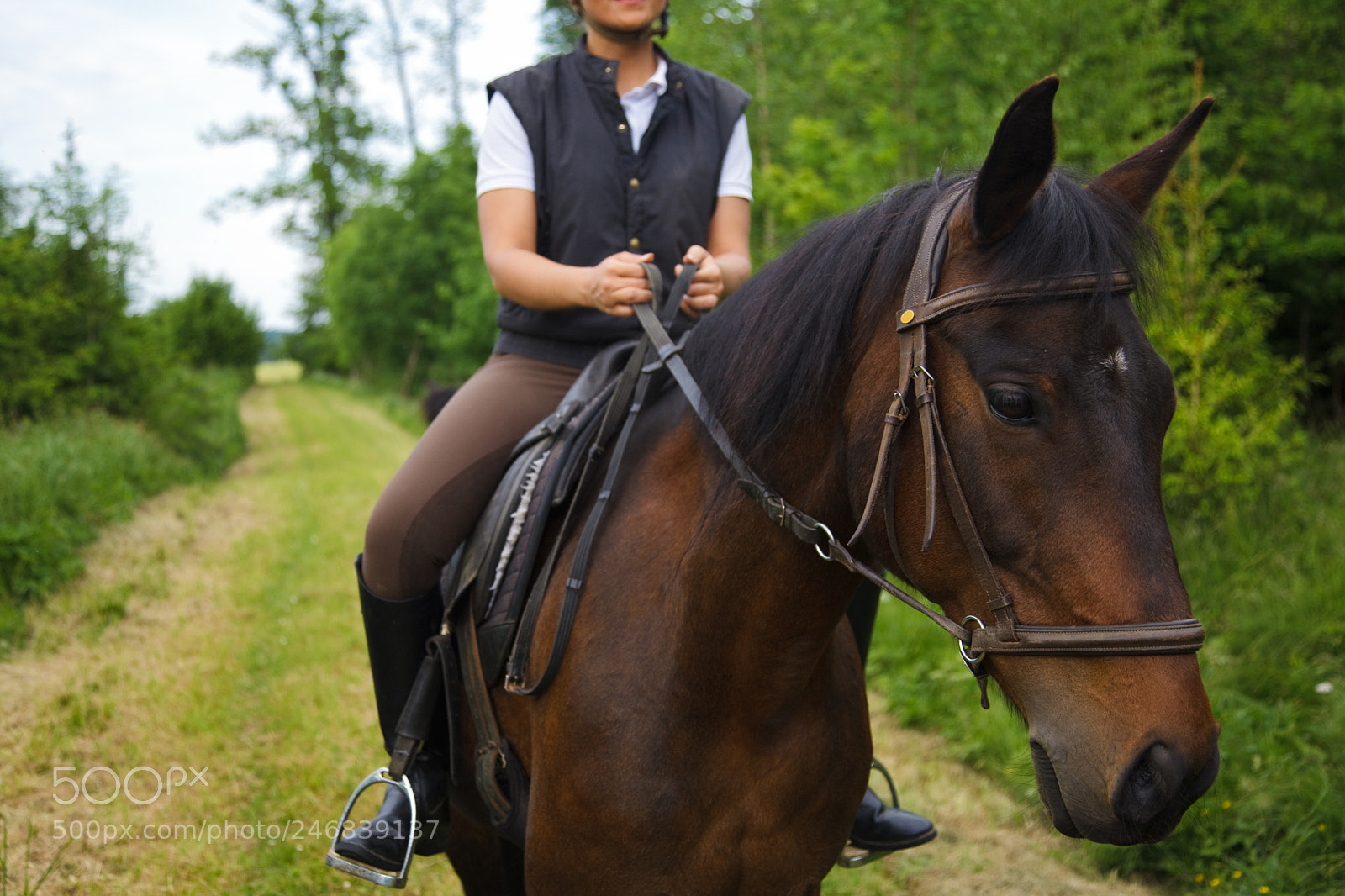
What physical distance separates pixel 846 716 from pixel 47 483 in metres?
8.08

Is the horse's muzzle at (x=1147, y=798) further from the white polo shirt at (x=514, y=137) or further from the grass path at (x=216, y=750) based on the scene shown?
the grass path at (x=216, y=750)

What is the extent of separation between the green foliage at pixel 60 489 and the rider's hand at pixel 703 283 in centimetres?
571

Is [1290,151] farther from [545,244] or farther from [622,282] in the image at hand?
[622,282]

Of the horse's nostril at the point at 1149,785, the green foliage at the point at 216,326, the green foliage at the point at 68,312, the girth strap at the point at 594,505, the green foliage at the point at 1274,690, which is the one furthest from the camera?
the green foliage at the point at 216,326

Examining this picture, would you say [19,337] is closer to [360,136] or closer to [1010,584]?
[1010,584]

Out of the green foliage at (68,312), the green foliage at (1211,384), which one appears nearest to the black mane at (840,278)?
the green foliage at (1211,384)

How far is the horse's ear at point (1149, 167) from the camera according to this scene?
5.43ft

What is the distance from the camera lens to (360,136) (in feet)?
116

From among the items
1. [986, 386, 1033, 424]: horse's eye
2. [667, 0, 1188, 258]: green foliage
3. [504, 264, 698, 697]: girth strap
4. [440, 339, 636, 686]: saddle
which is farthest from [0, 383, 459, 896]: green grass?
[667, 0, 1188, 258]: green foliage

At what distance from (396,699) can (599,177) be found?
1.66 m

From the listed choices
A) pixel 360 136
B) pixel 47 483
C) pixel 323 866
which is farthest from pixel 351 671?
pixel 360 136

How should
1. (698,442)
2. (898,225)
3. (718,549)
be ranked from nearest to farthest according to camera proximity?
(898,225)
(718,549)
(698,442)

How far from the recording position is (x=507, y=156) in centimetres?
251
